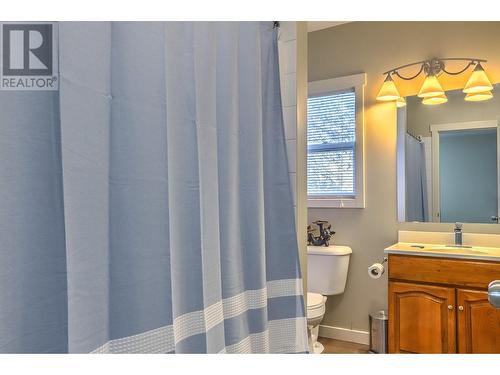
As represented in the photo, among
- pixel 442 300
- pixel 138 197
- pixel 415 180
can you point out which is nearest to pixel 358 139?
pixel 415 180

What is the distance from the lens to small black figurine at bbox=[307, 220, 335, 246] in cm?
279

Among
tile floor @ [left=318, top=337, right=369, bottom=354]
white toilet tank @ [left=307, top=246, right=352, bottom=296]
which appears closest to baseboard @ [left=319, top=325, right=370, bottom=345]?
tile floor @ [left=318, top=337, right=369, bottom=354]

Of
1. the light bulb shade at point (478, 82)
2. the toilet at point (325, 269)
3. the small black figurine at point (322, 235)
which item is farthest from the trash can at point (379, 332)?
the light bulb shade at point (478, 82)

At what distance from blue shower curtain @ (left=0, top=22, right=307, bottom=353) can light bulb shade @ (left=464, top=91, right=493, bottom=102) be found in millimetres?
1923

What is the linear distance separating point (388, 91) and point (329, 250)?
1183 mm

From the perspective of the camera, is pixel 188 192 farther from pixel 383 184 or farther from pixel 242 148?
pixel 383 184

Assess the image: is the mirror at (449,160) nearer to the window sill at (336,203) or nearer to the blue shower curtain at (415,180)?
the blue shower curtain at (415,180)

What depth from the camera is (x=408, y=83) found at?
266 cm

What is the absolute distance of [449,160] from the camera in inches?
99.8

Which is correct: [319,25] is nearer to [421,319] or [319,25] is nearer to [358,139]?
[358,139]

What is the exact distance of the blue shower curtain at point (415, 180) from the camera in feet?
8.52

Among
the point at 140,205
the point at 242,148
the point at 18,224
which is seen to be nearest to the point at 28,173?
the point at 18,224

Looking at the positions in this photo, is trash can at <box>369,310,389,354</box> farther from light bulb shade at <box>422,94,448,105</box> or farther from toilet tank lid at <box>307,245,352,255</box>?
light bulb shade at <box>422,94,448,105</box>

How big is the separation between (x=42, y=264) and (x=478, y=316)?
2.16 meters
